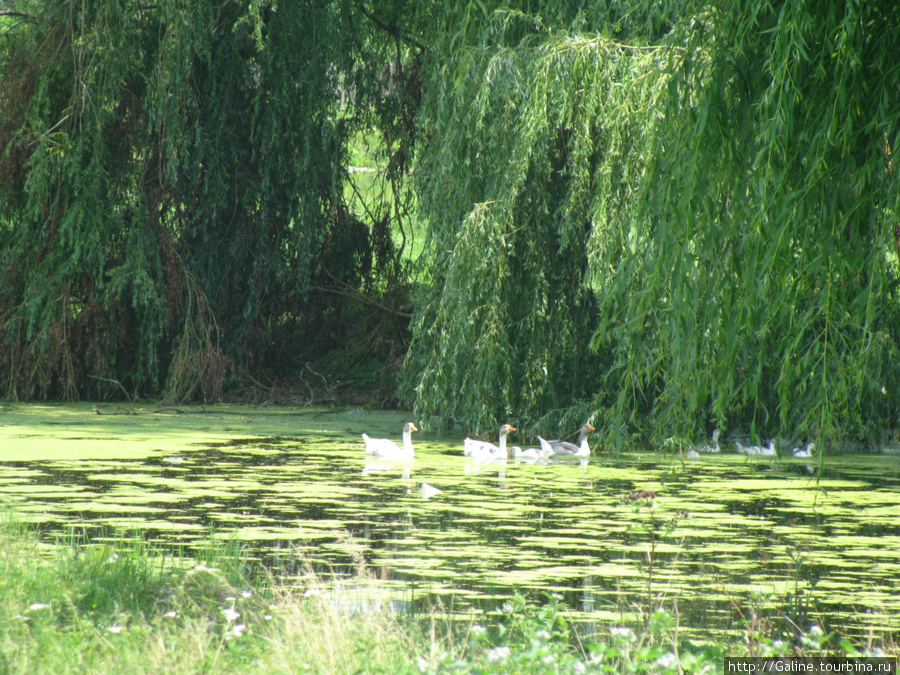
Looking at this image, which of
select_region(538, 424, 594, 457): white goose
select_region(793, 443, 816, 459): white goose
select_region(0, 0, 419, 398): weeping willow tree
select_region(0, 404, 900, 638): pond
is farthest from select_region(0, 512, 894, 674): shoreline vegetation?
select_region(0, 0, 419, 398): weeping willow tree

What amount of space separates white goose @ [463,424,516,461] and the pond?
0.09 m

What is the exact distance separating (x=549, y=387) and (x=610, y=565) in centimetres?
450

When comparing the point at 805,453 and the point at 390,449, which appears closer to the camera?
the point at 390,449

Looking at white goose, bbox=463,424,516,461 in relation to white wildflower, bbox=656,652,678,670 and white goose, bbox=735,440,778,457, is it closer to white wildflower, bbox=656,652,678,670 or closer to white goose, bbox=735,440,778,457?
white goose, bbox=735,440,778,457

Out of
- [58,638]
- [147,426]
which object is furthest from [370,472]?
[58,638]

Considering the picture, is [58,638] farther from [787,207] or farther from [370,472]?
[370,472]

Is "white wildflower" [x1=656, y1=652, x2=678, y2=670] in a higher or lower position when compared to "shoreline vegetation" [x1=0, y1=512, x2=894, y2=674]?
higher

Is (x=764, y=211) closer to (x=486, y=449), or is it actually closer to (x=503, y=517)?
(x=503, y=517)

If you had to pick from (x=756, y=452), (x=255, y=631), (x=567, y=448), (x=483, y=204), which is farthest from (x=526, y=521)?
(x=756, y=452)

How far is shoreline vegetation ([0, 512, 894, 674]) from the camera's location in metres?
3.03

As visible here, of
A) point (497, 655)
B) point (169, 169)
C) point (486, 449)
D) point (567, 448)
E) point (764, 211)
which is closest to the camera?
point (497, 655)

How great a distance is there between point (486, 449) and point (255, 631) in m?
5.39

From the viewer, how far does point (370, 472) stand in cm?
816

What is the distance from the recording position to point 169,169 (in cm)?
1154
